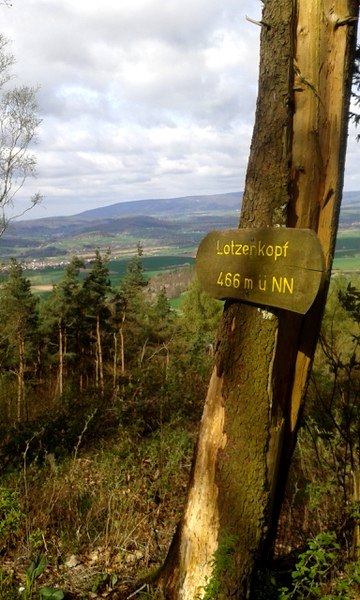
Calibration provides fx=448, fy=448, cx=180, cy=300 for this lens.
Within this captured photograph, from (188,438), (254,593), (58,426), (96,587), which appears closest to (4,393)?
(58,426)

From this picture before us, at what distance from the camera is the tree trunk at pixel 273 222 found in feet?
6.15

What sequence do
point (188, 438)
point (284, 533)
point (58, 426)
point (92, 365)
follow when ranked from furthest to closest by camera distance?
point (92, 365) < point (58, 426) < point (188, 438) < point (284, 533)

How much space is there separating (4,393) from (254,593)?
11.6 m

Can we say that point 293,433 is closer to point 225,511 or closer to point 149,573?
point 225,511

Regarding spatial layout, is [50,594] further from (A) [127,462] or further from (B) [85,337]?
(B) [85,337]

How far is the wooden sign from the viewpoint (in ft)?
5.55

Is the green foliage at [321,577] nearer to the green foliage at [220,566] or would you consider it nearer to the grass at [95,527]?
the green foliage at [220,566]

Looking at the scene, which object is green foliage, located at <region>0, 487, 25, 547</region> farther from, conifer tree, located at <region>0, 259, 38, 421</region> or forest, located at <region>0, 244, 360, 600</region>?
conifer tree, located at <region>0, 259, 38, 421</region>

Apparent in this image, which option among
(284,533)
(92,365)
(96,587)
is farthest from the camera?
(92,365)

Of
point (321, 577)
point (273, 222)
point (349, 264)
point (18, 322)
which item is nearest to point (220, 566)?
point (321, 577)

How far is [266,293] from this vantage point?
181 cm

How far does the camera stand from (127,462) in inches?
193

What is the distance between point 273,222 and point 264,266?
0.64 ft

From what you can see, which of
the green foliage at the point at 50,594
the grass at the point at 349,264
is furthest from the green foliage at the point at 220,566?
the grass at the point at 349,264
